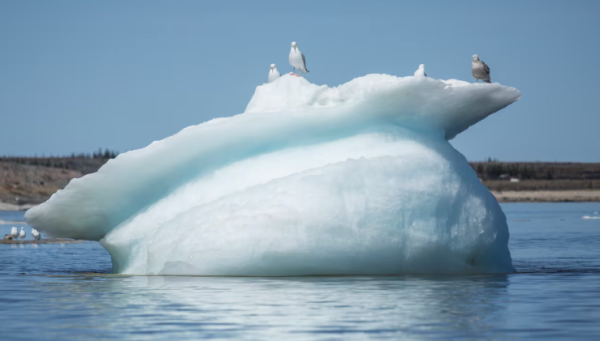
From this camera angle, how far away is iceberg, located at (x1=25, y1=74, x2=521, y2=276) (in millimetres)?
14117

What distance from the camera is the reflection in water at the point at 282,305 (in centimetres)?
934

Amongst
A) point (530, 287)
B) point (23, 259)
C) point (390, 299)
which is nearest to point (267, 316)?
point (390, 299)

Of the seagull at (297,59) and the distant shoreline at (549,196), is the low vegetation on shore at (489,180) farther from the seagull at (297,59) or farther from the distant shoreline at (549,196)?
the seagull at (297,59)

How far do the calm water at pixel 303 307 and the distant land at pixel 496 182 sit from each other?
221 feet

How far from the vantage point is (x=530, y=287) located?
1323cm

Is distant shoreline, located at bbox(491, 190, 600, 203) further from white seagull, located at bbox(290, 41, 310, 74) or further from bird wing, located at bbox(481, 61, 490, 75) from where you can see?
bird wing, located at bbox(481, 61, 490, 75)

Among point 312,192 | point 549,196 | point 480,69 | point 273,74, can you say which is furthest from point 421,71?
point 549,196

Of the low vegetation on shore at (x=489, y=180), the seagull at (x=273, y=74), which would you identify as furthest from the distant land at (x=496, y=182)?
the seagull at (x=273, y=74)

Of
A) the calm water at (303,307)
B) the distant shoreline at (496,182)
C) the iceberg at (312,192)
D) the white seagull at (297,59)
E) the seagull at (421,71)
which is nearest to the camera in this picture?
the calm water at (303,307)

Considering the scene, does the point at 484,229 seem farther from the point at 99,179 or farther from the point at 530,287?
the point at 99,179

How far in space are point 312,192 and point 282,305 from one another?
343 cm

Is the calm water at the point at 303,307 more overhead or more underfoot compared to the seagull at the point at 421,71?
more underfoot

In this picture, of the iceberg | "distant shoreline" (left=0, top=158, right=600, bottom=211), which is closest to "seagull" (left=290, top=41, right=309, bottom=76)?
the iceberg

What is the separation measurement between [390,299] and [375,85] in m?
Answer: 4.47
